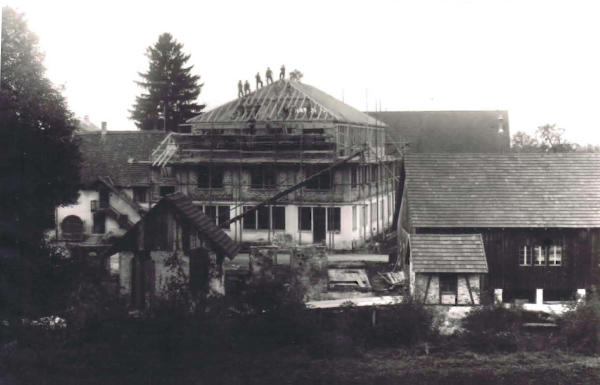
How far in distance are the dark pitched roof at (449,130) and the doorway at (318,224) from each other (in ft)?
60.1

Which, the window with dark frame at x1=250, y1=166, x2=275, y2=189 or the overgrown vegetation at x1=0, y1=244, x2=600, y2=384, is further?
the window with dark frame at x1=250, y1=166, x2=275, y2=189

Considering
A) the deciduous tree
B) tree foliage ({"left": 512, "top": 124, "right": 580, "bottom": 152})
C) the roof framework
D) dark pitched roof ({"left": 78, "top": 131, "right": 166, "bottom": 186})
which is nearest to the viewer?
the deciduous tree

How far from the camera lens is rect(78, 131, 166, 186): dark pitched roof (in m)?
29.7

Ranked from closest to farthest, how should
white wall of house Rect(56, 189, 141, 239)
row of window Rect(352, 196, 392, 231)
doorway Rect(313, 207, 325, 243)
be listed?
white wall of house Rect(56, 189, 141, 239) < doorway Rect(313, 207, 325, 243) < row of window Rect(352, 196, 392, 231)

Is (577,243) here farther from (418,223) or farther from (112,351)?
(112,351)

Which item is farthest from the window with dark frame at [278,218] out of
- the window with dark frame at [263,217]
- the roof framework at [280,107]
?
the roof framework at [280,107]

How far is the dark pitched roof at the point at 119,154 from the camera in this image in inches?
1170

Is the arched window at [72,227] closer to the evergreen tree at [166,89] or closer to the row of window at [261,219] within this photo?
the row of window at [261,219]

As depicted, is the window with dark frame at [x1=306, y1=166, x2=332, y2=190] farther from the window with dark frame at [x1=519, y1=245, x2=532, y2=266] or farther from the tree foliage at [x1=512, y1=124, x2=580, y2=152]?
the tree foliage at [x1=512, y1=124, x2=580, y2=152]

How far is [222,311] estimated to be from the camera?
1584 cm

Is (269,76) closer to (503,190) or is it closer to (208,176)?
(208,176)

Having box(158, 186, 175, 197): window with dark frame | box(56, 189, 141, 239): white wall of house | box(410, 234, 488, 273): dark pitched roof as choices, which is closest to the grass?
box(410, 234, 488, 273): dark pitched roof

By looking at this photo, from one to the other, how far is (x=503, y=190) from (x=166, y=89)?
11540 millimetres

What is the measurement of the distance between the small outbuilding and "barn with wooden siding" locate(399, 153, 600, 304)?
1.51ft
